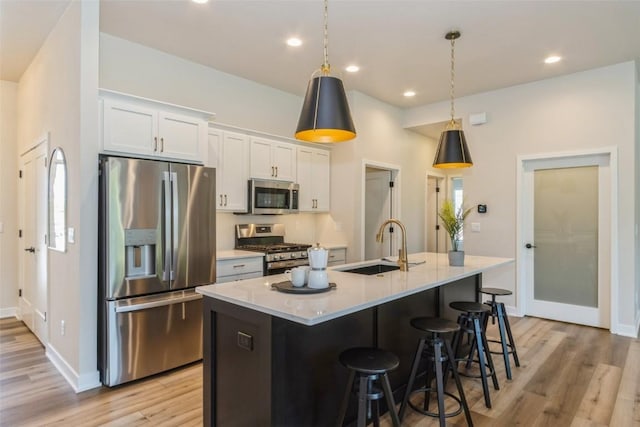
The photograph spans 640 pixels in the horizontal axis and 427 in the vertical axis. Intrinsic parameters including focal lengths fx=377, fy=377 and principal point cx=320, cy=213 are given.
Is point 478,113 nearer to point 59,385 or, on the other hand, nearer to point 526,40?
point 526,40

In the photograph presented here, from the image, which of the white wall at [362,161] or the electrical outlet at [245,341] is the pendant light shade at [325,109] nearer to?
the electrical outlet at [245,341]

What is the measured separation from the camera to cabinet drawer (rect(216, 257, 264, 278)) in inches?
151

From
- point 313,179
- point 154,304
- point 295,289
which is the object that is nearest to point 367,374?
point 295,289

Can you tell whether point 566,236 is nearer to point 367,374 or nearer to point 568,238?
point 568,238

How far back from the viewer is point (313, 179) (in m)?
5.35

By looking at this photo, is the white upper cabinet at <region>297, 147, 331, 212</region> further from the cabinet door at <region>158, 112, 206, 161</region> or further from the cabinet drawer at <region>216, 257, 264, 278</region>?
the cabinet door at <region>158, 112, 206, 161</region>

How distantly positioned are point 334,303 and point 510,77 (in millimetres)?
4301

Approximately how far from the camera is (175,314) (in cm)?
326

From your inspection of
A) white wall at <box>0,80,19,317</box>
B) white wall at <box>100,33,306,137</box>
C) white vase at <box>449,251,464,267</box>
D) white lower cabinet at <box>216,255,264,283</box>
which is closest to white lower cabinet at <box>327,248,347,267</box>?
white lower cabinet at <box>216,255,264,283</box>

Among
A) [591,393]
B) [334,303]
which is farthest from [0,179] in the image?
[591,393]

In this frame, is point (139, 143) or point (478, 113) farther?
point (478, 113)

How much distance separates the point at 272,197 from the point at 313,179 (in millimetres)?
820

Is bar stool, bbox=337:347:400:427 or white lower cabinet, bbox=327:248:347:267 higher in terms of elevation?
white lower cabinet, bbox=327:248:347:267

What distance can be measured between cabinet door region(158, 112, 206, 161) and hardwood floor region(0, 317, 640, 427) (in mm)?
1956
